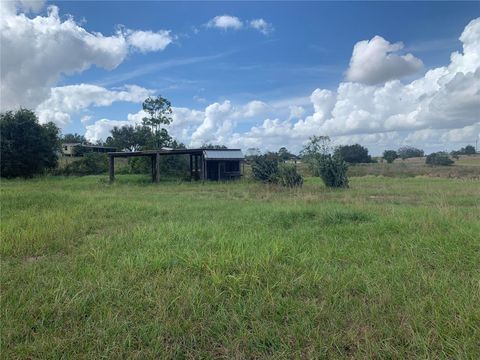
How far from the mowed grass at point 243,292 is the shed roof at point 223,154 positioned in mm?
16609

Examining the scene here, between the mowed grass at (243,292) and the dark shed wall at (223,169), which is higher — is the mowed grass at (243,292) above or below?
below

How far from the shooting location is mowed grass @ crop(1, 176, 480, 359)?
258cm

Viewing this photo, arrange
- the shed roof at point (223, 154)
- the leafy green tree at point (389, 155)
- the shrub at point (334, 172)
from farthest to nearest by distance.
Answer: the leafy green tree at point (389, 155) → the shed roof at point (223, 154) → the shrub at point (334, 172)

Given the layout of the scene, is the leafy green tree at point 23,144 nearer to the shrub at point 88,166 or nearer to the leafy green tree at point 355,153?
the shrub at point 88,166

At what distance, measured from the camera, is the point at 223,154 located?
23.5m

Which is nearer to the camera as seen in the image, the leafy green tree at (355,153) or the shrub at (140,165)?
the shrub at (140,165)

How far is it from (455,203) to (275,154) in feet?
36.3

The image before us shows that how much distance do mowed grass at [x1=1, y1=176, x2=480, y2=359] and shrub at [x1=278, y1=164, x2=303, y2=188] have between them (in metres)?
11.4

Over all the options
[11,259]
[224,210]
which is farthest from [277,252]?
[224,210]

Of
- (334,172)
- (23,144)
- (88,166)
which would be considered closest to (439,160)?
(334,172)

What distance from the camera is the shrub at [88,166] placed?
1216 inches

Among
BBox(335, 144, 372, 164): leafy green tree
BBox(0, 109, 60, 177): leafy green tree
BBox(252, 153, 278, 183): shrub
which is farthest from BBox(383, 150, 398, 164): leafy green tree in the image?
BBox(0, 109, 60, 177): leafy green tree

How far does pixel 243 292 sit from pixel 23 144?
1076 inches

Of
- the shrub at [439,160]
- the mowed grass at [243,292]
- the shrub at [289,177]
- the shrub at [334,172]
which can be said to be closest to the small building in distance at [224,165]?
the shrub at [289,177]
